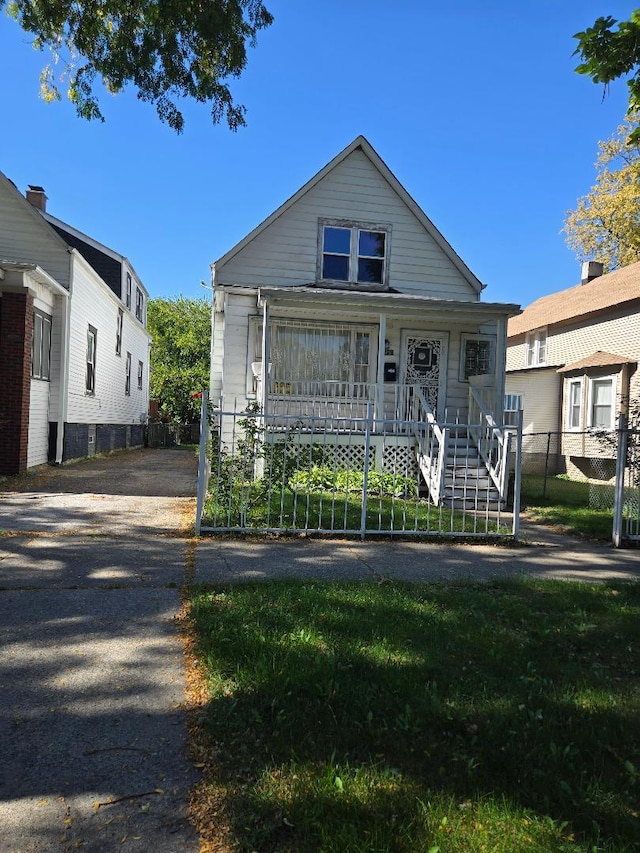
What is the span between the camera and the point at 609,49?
660cm

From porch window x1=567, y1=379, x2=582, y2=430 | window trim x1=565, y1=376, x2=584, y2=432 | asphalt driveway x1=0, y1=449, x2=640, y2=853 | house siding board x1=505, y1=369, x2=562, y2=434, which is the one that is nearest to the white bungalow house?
asphalt driveway x1=0, y1=449, x2=640, y2=853

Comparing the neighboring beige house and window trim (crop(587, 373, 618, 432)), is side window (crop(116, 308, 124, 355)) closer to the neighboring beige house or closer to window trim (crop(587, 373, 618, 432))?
the neighboring beige house

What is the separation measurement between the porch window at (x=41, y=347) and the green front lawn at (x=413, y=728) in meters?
10.2

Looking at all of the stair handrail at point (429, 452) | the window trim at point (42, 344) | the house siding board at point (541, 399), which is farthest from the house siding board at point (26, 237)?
the house siding board at point (541, 399)

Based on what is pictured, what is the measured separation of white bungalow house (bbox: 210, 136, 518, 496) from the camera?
1309 centimetres

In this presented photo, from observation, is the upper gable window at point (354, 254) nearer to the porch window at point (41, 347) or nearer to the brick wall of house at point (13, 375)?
the porch window at point (41, 347)

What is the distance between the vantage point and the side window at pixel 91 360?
1692 centimetres

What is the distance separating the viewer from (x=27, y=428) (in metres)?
12.3

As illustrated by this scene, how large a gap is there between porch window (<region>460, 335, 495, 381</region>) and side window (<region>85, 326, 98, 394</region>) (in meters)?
10.3

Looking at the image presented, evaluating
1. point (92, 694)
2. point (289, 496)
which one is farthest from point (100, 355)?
point (92, 694)

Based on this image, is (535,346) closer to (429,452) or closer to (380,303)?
(380,303)

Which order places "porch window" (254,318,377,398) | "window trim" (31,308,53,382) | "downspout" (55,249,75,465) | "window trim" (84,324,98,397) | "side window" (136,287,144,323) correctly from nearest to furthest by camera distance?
"window trim" (31,308,53,382), "porch window" (254,318,377,398), "downspout" (55,249,75,465), "window trim" (84,324,98,397), "side window" (136,287,144,323)

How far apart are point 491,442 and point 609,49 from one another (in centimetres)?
707

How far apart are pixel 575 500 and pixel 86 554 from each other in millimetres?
10524
